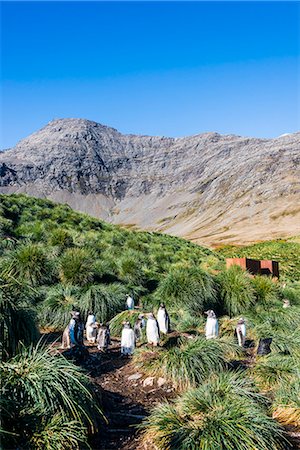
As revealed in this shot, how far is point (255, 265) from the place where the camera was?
78.1ft

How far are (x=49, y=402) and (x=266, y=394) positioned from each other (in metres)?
4.62

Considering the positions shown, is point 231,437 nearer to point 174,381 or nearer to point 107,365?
point 174,381

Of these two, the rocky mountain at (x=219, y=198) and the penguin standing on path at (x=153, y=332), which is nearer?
the penguin standing on path at (x=153, y=332)

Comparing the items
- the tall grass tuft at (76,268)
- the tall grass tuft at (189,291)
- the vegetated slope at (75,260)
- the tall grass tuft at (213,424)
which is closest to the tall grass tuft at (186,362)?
the tall grass tuft at (213,424)

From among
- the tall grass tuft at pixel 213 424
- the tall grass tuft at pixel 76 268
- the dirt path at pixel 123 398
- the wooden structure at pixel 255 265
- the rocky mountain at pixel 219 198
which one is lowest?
the dirt path at pixel 123 398

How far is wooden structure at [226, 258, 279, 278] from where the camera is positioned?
22.0 m

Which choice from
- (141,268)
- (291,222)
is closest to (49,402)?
(141,268)

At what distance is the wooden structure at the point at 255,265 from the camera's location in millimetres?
22031

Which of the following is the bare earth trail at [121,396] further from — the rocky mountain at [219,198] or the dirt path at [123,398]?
the rocky mountain at [219,198]

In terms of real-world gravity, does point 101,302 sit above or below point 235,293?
above

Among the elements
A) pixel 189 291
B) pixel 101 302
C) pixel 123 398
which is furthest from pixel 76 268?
pixel 123 398

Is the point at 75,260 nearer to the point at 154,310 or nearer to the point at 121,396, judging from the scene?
the point at 154,310

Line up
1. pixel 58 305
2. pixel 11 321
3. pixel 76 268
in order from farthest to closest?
pixel 76 268, pixel 58 305, pixel 11 321

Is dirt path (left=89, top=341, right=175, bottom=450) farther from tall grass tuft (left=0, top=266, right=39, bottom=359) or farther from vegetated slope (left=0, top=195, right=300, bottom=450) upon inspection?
tall grass tuft (left=0, top=266, right=39, bottom=359)
